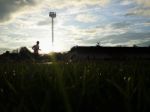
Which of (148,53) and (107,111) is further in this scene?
(148,53)

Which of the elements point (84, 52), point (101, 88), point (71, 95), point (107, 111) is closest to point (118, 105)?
point (107, 111)

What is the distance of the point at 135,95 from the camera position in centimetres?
163

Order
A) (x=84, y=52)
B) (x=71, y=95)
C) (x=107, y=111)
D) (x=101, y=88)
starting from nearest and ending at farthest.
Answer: (x=107, y=111), (x=71, y=95), (x=101, y=88), (x=84, y=52)

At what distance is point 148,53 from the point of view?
5716cm

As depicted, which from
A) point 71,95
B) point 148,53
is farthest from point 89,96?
point 148,53

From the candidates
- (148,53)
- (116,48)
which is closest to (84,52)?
(116,48)

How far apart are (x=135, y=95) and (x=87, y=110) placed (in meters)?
0.33

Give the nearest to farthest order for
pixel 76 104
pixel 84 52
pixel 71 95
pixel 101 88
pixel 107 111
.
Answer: pixel 107 111 < pixel 76 104 < pixel 71 95 < pixel 101 88 < pixel 84 52

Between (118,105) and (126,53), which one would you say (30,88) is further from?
(126,53)

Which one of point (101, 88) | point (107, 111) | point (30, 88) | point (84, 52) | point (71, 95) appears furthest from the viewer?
point (84, 52)

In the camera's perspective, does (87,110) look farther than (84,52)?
No

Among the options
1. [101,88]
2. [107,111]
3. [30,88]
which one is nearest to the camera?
[107,111]

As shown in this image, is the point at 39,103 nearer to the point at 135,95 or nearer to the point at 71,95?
the point at 71,95

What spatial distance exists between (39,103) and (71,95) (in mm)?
181
